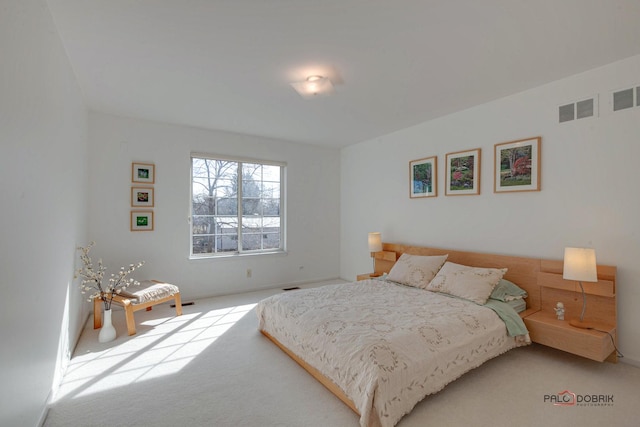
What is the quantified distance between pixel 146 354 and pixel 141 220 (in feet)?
6.56

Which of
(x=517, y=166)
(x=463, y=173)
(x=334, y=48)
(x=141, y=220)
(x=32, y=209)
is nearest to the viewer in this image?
(x=32, y=209)

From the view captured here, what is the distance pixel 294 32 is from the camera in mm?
2176

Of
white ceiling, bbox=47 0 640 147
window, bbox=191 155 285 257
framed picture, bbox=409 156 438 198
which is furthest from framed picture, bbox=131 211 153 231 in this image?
A: framed picture, bbox=409 156 438 198

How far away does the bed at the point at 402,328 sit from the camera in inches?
73.7

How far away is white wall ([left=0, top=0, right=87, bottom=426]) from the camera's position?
133 centimetres

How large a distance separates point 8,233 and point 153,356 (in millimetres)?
1804

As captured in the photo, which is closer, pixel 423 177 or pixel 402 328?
pixel 402 328

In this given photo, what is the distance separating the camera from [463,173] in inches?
148

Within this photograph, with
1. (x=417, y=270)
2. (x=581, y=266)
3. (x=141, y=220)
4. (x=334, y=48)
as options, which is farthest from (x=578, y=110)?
(x=141, y=220)

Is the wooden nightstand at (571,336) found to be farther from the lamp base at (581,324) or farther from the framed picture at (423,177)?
the framed picture at (423,177)

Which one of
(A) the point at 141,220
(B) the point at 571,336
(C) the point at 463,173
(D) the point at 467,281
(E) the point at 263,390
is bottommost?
(E) the point at 263,390

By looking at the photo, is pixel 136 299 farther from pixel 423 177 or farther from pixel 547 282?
pixel 547 282

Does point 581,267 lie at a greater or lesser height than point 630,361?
greater

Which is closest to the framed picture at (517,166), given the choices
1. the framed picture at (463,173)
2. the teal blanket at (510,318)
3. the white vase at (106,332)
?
the framed picture at (463,173)
